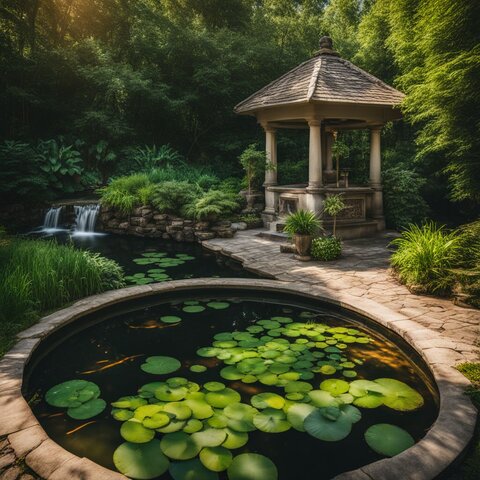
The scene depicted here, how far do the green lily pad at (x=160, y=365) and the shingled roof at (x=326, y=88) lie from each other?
7168 mm

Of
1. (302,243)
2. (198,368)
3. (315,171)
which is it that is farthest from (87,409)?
(315,171)

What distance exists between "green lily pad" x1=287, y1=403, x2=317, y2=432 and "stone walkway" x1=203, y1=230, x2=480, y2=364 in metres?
1.56

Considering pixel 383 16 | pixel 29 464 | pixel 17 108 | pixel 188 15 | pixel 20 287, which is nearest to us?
pixel 29 464

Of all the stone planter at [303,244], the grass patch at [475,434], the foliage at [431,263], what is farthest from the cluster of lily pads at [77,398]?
the stone planter at [303,244]

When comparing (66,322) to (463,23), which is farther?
(463,23)

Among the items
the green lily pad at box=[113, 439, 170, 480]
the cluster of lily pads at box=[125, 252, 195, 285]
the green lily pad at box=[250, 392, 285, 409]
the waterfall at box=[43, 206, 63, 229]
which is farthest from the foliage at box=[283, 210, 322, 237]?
the waterfall at box=[43, 206, 63, 229]

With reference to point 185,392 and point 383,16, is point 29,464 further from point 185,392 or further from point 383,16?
point 383,16

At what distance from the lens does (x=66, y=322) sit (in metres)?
4.83

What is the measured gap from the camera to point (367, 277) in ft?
22.1

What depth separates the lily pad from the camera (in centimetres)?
256

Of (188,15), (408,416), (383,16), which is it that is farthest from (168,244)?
(188,15)

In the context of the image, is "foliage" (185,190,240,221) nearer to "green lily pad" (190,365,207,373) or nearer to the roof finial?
the roof finial

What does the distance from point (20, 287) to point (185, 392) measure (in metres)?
2.79

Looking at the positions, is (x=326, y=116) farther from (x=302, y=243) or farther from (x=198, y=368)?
(x=198, y=368)
